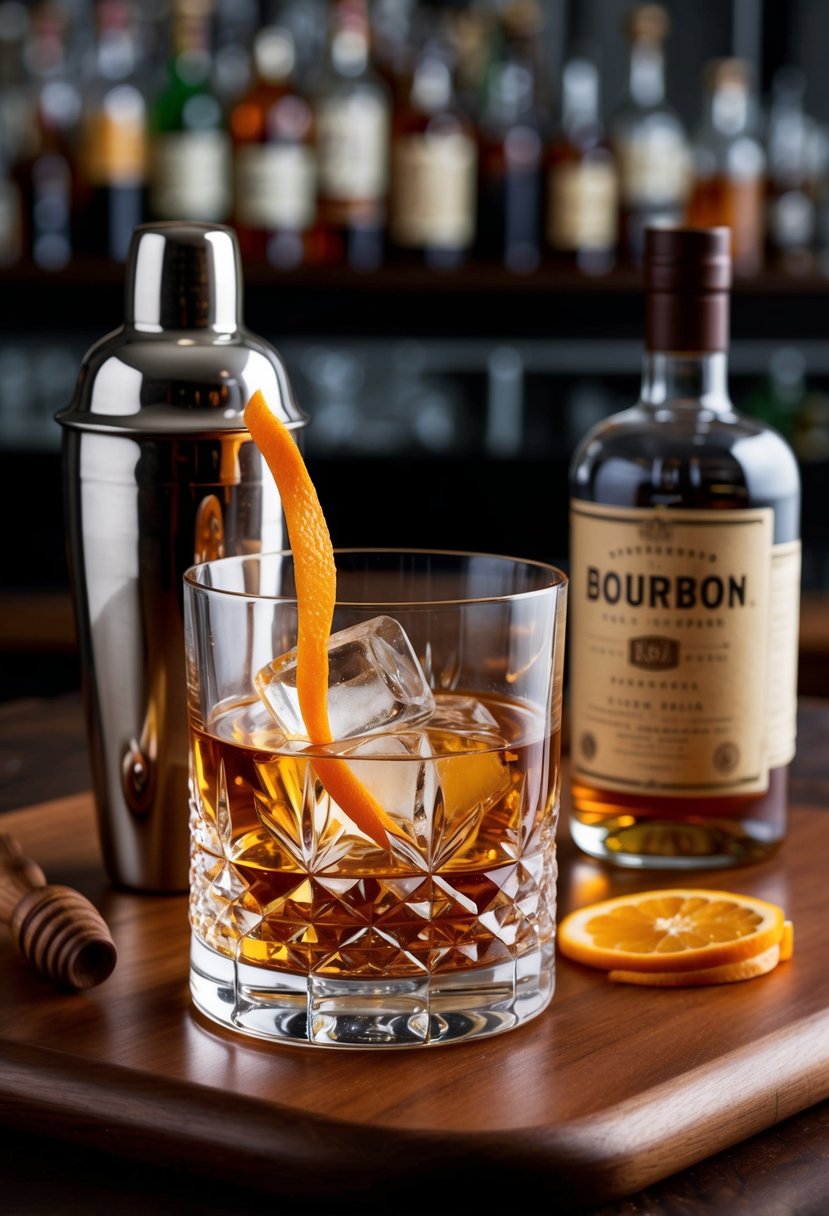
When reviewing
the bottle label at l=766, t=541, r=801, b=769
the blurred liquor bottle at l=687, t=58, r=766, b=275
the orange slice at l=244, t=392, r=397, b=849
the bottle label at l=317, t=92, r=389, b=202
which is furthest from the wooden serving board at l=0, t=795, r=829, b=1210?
the blurred liquor bottle at l=687, t=58, r=766, b=275

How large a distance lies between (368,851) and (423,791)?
0.11 ft

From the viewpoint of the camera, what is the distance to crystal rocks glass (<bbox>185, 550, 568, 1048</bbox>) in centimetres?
70

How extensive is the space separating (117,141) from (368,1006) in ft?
6.46

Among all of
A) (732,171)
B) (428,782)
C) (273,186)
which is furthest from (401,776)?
(732,171)

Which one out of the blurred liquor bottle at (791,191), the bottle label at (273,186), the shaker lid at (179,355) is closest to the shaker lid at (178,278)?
the shaker lid at (179,355)

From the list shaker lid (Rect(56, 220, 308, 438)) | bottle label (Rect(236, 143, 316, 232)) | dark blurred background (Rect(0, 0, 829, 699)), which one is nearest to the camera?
shaker lid (Rect(56, 220, 308, 438))

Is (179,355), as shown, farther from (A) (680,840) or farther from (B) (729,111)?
(B) (729,111)

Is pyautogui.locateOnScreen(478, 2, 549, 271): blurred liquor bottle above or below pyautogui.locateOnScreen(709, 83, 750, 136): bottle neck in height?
below

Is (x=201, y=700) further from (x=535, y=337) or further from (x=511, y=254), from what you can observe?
(x=535, y=337)

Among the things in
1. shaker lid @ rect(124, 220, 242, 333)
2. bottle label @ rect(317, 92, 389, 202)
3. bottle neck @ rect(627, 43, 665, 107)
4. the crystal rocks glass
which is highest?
bottle neck @ rect(627, 43, 665, 107)

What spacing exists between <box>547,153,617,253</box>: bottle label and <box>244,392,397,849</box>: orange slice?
5.97 feet

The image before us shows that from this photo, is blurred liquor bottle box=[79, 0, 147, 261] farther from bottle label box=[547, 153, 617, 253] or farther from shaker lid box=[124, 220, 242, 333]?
shaker lid box=[124, 220, 242, 333]

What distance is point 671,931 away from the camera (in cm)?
82

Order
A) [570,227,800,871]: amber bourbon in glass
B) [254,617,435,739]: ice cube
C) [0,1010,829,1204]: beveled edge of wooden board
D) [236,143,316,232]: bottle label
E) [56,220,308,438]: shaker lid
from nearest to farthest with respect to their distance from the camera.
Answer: [0,1010,829,1204]: beveled edge of wooden board, [254,617,435,739]: ice cube, [56,220,308,438]: shaker lid, [570,227,800,871]: amber bourbon in glass, [236,143,316,232]: bottle label
